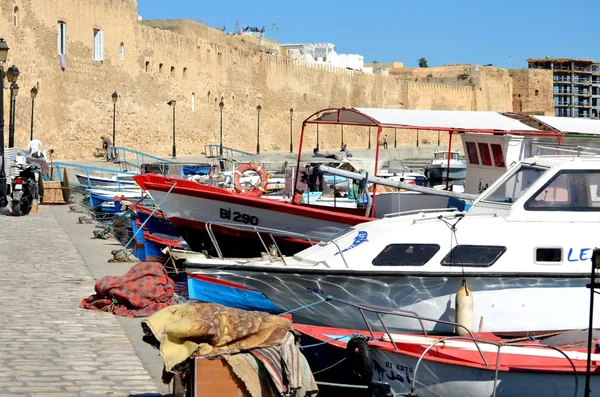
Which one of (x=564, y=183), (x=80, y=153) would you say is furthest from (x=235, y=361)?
(x=80, y=153)

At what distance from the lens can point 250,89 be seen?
52.2 meters

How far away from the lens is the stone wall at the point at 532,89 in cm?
9225

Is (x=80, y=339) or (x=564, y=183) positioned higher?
(x=564, y=183)

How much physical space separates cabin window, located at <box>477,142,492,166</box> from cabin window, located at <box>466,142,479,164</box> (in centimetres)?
10

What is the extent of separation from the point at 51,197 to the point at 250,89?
29.5m

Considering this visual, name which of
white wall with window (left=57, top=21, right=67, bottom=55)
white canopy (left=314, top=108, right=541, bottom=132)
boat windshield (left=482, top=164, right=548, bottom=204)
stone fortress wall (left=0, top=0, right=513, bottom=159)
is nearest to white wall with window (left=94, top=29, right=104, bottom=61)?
stone fortress wall (left=0, top=0, right=513, bottom=159)

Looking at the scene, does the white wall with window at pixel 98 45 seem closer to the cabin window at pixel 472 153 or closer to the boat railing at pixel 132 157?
the boat railing at pixel 132 157

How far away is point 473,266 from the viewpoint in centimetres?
844

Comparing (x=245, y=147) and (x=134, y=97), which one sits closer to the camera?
(x=134, y=97)

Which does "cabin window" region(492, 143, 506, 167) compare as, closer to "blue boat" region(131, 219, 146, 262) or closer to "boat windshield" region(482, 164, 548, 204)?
"boat windshield" region(482, 164, 548, 204)

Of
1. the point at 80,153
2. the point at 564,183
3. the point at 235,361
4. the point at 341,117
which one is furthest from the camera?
the point at 80,153

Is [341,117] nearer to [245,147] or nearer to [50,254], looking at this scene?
[50,254]

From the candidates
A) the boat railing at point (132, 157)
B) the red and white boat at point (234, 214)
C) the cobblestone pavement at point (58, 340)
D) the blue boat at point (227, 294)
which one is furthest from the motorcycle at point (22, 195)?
the boat railing at point (132, 157)

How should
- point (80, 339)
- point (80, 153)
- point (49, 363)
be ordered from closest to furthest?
1. point (49, 363)
2. point (80, 339)
3. point (80, 153)
